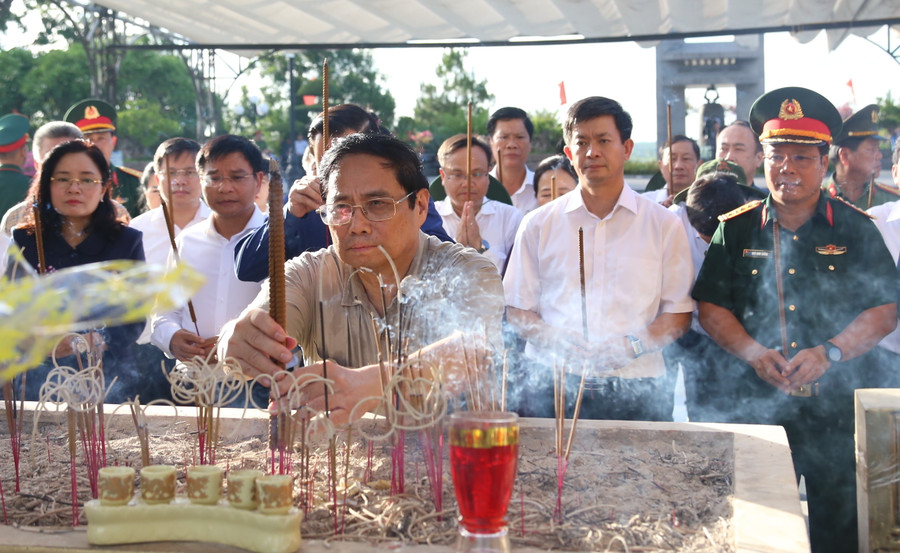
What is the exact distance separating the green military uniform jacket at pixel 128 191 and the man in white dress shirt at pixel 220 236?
247 centimetres

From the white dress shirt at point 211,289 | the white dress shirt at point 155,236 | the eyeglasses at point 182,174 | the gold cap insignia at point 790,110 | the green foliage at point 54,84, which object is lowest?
the white dress shirt at point 211,289

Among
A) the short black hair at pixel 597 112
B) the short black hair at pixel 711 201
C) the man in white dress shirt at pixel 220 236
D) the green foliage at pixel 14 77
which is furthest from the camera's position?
the green foliage at pixel 14 77

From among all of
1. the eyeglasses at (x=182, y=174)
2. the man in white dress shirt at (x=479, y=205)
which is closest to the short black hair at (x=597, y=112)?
the man in white dress shirt at (x=479, y=205)

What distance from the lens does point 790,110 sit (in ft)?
12.5

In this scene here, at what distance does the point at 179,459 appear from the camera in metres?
2.79

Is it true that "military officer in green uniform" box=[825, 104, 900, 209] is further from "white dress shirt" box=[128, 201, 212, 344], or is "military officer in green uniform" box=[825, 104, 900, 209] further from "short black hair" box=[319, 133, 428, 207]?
"white dress shirt" box=[128, 201, 212, 344]

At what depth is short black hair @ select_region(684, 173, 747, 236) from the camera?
4363mm

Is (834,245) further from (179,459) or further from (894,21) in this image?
(894,21)

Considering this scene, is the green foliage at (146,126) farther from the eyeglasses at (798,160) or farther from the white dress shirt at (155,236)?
the eyeglasses at (798,160)

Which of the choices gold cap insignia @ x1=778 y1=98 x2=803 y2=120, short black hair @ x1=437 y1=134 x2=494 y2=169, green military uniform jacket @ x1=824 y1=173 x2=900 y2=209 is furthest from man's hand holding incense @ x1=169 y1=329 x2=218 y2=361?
green military uniform jacket @ x1=824 y1=173 x2=900 y2=209

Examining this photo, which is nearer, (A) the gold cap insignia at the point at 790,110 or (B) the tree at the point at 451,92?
(A) the gold cap insignia at the point at 790,110

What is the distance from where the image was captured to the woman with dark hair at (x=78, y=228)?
405cm

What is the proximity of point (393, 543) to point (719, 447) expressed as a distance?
1294 millimetres

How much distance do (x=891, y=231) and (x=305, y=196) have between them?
9.40ft
